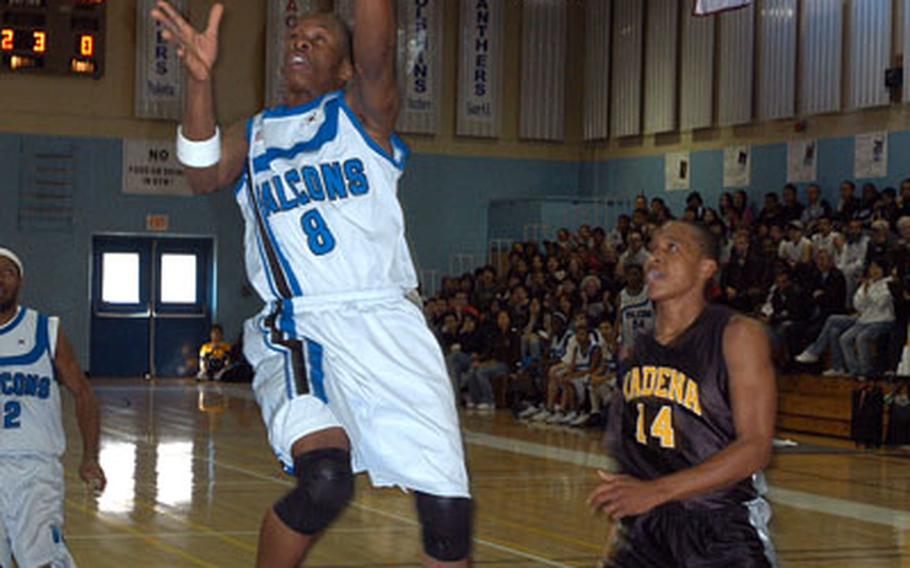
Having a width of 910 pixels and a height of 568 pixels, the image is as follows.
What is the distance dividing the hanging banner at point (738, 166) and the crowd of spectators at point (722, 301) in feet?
1.94

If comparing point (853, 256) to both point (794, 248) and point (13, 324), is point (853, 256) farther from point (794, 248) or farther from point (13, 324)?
point (13, 324)

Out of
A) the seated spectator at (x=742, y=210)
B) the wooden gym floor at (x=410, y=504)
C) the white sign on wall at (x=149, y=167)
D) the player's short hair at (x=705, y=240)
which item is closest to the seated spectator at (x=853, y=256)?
the wooden gym floor at (x=410, y=504)

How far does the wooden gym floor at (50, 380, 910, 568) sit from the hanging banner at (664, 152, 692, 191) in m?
8.71

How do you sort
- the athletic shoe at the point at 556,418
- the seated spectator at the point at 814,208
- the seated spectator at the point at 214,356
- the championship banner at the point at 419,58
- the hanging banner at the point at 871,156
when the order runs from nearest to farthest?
1. the athletic shoe at the point at 556,418
2. the seated spectator at the point at 814,208
3. the hanging banner at the point at 871,156
4. the seated spectator at the point at 214,356
5. the championship banner at the point at 419,58

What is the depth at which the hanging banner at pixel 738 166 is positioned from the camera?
22.8 meters

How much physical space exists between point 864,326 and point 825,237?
213cm

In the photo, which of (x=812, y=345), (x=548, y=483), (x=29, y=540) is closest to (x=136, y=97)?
(x=812, y=345)

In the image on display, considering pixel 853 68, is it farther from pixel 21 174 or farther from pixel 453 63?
pixel 21 174

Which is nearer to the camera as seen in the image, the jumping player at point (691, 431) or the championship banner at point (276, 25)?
the jumping player at point (691, 431)

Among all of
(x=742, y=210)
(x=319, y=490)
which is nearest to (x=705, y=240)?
(x=319, y=490)

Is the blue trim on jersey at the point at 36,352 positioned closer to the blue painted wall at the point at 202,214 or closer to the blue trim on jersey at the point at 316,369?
the blue trim on jersey at the point at 316,369

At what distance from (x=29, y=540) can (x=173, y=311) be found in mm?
21284

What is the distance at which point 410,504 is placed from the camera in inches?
398

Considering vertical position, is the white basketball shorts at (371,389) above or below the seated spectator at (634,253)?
below
